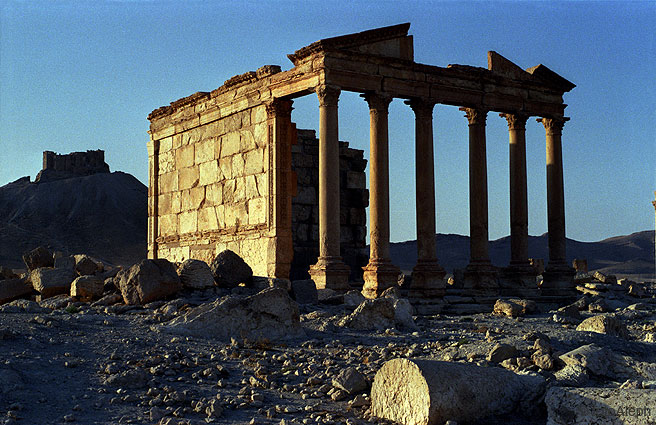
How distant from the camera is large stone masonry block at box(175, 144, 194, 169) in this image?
24281 millimetres

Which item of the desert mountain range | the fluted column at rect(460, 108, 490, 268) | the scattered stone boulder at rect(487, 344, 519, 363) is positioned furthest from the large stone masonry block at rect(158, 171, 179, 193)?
the desert mountain range

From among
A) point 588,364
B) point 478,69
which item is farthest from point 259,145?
point 588,364

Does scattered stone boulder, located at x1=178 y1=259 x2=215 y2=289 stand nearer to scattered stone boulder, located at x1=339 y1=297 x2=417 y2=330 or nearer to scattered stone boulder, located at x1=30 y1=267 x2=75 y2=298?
scattered stone boulder, located at x1=30 y1=267 x2=75 y2=298

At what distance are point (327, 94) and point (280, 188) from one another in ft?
9.41

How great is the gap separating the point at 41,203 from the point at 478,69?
62.6 meters

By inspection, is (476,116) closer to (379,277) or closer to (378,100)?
(378,100)

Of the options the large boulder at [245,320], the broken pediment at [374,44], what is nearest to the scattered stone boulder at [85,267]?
the broken pediment at [374,44]

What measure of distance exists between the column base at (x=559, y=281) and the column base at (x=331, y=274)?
7.70m

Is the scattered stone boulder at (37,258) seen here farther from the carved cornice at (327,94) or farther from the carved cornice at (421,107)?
the carved cornice at (421,107)

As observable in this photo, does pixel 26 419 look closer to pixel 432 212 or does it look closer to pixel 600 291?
pixel 432 212

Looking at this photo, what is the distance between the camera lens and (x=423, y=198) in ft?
68.7

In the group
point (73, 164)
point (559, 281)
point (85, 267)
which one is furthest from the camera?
point (73, 164)

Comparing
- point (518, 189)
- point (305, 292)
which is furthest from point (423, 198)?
point (305, 292)

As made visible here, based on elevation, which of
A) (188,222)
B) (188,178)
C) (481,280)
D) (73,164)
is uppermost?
(73,164)
